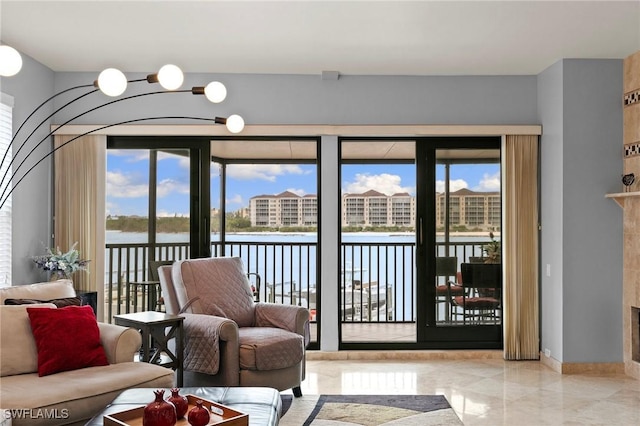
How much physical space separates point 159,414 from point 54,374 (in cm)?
115

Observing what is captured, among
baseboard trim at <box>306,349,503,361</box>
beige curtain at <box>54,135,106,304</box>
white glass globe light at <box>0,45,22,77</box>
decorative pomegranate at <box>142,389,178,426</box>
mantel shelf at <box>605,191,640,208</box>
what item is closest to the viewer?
decorative pomegranate at <box>142,389,178,426</box>

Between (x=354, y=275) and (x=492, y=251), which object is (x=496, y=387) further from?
(x=354, y=275)

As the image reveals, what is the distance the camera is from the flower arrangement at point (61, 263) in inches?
198

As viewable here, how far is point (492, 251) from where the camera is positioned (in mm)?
5801

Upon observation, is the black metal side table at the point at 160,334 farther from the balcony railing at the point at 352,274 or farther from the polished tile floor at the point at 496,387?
the balcony railing at the point at 352,274

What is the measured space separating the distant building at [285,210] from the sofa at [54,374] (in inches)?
167

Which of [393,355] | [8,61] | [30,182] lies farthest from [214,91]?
[393,355]

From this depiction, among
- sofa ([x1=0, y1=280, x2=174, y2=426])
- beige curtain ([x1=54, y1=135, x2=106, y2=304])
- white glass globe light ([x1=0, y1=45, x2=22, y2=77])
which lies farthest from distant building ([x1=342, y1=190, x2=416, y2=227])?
white glass globe light ([x1=0, y1=45, x2=22, y2=77])

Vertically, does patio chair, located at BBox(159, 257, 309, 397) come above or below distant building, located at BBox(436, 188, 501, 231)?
below

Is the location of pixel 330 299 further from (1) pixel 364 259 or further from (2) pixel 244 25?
(2) pixel 244 25

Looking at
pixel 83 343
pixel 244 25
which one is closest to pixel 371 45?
pixel 244 25

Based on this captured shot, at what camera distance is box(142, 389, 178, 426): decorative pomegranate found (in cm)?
237

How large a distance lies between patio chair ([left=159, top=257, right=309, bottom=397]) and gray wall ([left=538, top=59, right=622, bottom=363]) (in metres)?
2.40

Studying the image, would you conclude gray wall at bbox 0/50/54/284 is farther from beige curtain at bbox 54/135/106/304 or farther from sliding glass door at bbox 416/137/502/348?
sliding glass door at bbox 416/137/502/348
